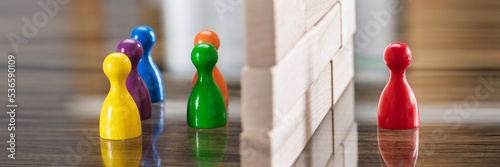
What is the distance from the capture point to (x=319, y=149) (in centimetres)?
117

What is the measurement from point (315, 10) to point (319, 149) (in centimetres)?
29

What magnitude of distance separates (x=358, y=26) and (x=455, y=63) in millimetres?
739

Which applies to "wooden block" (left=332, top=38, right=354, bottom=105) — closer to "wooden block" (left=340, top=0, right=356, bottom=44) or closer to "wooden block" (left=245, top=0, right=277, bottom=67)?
"wooden block" (left=340, top=0, right=356, bottom=44)

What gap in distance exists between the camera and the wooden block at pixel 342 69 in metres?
1.52

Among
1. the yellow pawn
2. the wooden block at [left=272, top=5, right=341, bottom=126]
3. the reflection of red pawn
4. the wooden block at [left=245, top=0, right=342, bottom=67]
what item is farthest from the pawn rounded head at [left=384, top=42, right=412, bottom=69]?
the yellow pawn

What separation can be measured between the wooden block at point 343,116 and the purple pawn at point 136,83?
0.41 metres

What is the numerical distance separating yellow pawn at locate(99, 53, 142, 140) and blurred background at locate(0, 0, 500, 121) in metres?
0.28

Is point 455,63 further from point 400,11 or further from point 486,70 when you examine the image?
point 400,11

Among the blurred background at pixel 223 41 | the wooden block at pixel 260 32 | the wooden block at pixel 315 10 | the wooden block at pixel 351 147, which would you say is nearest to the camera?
the wooden block at pixel 260 32

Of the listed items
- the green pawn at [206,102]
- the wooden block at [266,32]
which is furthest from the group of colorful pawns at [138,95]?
the wooden block at [266,32]

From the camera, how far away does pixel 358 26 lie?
8.56 feet

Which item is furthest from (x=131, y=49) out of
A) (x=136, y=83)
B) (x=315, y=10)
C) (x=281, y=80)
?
(x=281, y=80)

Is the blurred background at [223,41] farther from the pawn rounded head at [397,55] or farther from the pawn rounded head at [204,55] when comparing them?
the pawn rounded head at [204,55]

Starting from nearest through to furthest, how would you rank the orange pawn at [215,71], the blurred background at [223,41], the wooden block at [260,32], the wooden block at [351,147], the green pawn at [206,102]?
the wooden block at [260,32] < the wooden block at [351,147] < the green pawn at [206,102] < the orange pawn at [215,71] < the blurred background at [223,41]
